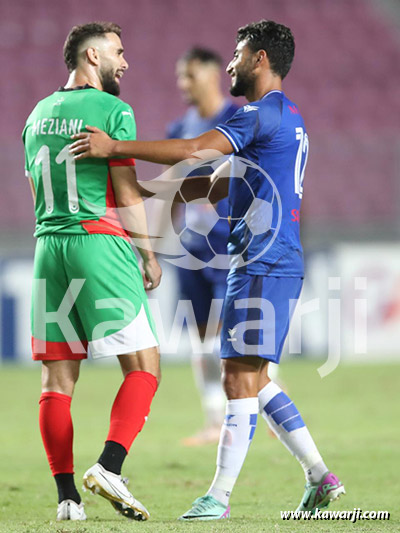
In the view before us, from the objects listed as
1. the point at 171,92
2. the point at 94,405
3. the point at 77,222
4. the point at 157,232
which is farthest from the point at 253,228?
the point at 171,92

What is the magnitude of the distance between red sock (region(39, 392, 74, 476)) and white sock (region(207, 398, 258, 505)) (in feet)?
1.80

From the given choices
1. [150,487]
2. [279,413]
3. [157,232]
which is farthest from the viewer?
[157,232]

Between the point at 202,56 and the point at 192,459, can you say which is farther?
the point at 202,56

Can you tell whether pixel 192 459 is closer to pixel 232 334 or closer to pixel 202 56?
pixel 232 334

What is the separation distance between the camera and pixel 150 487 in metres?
4.24

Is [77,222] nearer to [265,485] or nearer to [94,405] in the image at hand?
[265,485]

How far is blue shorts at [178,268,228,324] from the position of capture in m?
6.03

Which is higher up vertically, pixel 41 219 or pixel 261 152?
pixel 261 152

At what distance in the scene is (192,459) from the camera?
5035 mm

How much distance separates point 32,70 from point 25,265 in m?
3.95

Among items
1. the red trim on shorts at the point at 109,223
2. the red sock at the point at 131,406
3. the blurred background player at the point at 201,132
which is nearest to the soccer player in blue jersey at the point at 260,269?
the red trim on shorts at the point at 109,223

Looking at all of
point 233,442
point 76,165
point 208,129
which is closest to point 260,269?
point 233,442

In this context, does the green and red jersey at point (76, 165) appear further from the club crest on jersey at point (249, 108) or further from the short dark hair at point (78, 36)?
the club crest on jersey at point (249, 108)

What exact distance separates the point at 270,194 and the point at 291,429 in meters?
0.91
